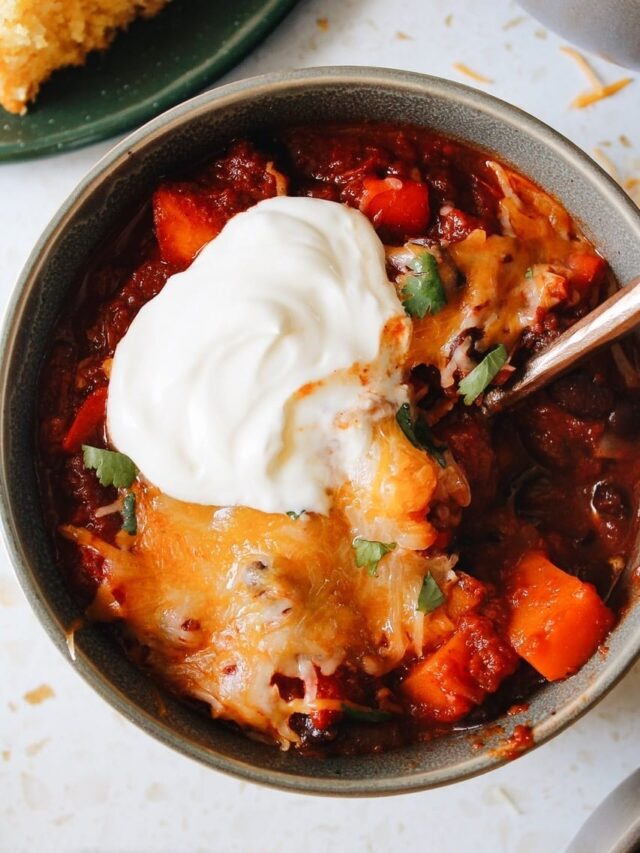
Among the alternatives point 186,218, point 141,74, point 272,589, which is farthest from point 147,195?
point 272,589

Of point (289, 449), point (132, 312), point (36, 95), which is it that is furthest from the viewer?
point (36, 95)

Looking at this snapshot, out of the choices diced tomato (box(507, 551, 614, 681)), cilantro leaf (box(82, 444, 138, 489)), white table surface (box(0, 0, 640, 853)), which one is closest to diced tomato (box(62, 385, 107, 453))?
cilantro leaf (box(82, 444, 138, 489))

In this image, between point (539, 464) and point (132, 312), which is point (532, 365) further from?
point (132, 312)

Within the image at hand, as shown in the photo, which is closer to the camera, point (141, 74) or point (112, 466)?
point (112, 466)

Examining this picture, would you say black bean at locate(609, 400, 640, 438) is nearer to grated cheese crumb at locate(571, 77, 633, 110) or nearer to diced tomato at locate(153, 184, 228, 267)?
Answer: grated cheese crumb at locate(571, 77, 633, 110)

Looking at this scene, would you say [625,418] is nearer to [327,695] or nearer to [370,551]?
[370,551]

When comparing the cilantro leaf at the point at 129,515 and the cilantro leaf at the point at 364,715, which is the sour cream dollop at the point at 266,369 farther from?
the cilantro leaf at the point at 364,715

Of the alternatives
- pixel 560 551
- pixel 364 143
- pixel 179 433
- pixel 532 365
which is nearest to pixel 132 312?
pixel 179 433
